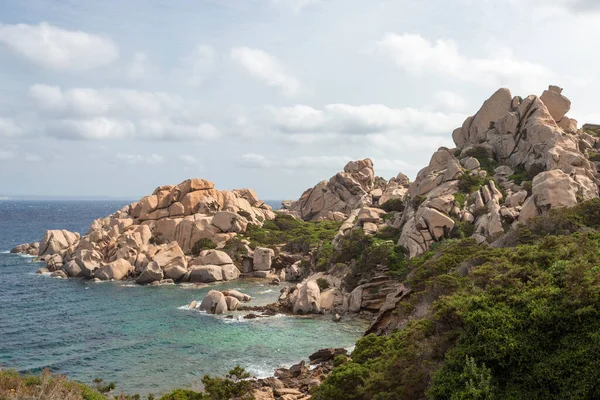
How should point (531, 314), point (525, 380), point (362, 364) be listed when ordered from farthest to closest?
point (362, 364) < point (531, 314) < point (525, 380)

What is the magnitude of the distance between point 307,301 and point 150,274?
26.0m

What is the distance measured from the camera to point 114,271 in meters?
67.9

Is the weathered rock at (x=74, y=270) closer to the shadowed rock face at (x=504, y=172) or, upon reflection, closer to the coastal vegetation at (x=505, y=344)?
the shadowed rock face at (x=504, y=172)

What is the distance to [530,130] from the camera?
6272 cm

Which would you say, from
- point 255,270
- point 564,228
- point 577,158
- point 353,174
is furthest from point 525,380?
point 353,174

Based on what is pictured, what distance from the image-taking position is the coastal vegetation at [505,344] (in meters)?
16.9

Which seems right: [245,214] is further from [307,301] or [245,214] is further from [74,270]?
[307,301]

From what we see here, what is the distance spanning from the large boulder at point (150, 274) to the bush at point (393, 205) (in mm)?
35875

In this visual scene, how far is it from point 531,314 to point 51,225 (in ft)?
536

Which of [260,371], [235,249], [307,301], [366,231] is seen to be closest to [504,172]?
[366,231]

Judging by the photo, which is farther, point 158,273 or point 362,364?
point 158,273

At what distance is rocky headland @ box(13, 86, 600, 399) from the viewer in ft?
153

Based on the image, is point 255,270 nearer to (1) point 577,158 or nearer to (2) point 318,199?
(2) point 318,199

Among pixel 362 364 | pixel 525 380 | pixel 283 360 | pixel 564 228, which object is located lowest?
pixel 283 360
